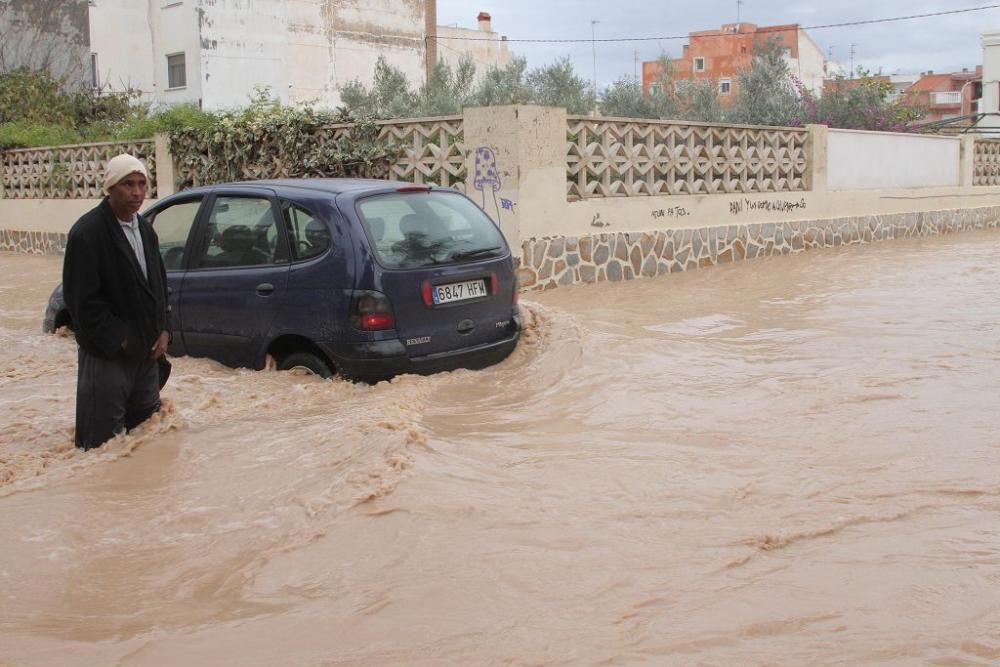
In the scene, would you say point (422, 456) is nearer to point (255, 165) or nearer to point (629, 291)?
point (629, 291)

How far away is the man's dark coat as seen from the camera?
5.01 m

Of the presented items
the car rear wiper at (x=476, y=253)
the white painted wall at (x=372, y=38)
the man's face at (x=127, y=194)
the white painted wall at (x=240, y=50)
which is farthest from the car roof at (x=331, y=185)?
the white painted wall at (x=372, y=38)

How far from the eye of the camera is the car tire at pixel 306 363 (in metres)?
6.75

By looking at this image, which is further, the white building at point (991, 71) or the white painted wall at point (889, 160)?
the white building at point (991, 71)

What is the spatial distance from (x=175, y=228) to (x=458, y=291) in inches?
89.6

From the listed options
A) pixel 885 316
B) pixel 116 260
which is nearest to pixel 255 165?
pixel 885 316

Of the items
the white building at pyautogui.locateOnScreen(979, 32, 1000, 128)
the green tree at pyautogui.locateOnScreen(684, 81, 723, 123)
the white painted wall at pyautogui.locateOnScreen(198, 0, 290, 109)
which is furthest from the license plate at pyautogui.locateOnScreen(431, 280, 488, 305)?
the white building at pyautogui.locateOnScreen(979, 32, 1000, 128)

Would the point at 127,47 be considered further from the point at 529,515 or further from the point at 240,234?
the point at 529,515

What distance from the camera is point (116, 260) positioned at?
510 cm

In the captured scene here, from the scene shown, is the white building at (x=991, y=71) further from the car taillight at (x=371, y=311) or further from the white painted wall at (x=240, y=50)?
the car taillight at (x=371, y=311)

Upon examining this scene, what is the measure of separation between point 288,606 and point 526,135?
854 centimetres

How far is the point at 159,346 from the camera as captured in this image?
5.42 meters

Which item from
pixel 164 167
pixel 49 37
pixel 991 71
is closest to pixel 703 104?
pixel 164 167

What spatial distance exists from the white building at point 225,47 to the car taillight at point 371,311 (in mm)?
27488
